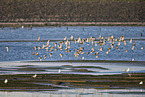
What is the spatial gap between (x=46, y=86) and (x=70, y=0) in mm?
87674

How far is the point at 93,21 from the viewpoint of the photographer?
78625 mm

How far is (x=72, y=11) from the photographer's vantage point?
89.5 metres

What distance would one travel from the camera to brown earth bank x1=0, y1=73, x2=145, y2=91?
15734 mm

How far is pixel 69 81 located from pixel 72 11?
241 feet

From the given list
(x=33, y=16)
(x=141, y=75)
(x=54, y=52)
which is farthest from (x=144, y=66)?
(x=33, y=16)

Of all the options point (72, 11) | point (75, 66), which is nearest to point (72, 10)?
point (72, 11)

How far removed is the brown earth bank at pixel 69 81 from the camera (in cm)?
1573

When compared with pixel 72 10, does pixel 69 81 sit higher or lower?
lower

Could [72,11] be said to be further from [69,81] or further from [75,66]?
[69,81]

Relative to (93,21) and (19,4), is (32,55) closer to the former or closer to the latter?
(93,21)

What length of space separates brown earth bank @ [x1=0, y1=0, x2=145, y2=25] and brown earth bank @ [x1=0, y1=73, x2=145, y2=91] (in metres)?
59.4

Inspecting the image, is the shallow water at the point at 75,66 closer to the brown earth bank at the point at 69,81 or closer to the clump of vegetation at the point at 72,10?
the brown earth bank at the point at 69,81

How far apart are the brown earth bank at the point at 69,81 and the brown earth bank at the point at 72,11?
59396mm

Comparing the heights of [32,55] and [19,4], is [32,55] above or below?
below
